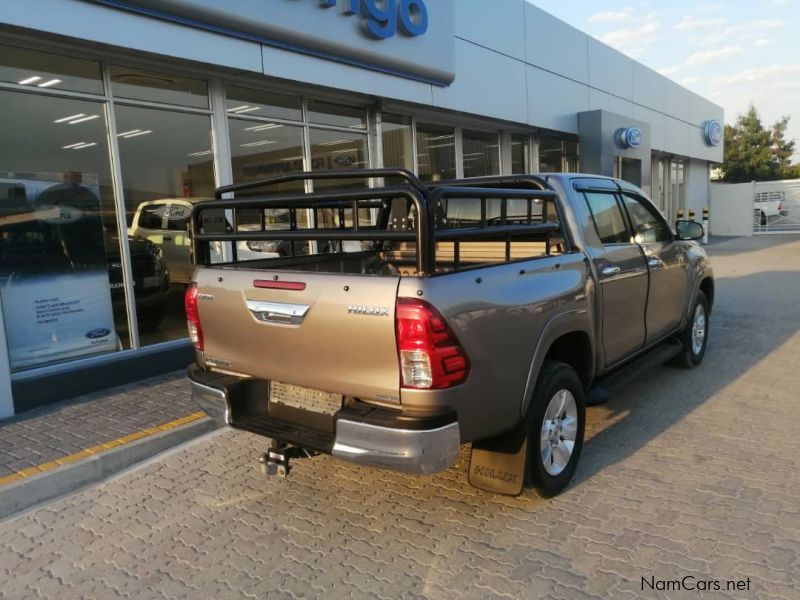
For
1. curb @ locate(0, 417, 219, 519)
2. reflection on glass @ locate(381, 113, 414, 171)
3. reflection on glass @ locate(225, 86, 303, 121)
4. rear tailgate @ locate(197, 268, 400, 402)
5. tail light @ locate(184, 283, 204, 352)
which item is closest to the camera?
rear tailgate @ locate(197, 268, 400, 402)

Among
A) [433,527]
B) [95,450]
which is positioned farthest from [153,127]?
[433,527]

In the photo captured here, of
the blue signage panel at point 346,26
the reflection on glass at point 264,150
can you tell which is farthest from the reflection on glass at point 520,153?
the reflection on glass at point 264,150

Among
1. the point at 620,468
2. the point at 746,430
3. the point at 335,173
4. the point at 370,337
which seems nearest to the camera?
the point at 370,337

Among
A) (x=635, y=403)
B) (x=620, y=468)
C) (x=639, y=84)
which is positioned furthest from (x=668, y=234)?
(x=639, y=84)

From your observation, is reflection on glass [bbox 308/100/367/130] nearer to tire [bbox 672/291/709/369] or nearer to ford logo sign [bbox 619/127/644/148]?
tire [bbox 672/291/709/369]

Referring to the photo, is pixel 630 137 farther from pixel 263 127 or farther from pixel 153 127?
pixel 153 127

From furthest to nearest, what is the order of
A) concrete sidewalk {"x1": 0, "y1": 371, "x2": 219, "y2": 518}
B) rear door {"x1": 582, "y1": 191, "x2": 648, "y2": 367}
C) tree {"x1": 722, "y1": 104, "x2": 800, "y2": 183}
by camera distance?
tree {"x1": 722, "y1": 104, "x2": 800, "y2": 183}, rear door {"x1": 582, "y1": 191, "x2": 648, "y2": 367}, concrete sidewalk {"x1": 0, "y1": 371, "x2": 219, "y2": 518}

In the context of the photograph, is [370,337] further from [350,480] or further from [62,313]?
[62,313]

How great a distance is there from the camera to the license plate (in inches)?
123

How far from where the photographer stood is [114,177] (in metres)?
6.32

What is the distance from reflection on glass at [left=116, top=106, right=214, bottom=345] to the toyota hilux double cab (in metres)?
3.17

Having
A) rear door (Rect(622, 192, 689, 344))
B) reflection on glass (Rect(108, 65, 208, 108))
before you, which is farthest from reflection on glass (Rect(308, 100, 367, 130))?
rear door (Rect(622, 192, 689, 344))

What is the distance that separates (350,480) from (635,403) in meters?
2.73

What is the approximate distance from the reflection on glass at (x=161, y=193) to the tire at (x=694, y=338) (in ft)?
18.4
